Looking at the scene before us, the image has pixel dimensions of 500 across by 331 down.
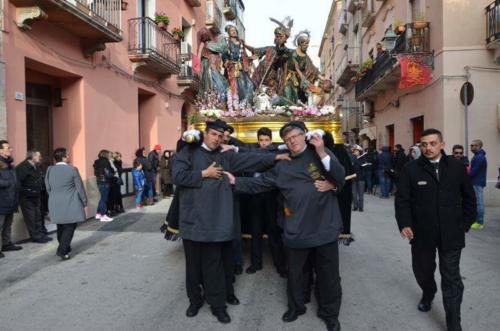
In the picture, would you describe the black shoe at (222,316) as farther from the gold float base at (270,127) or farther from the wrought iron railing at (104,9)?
the wrought iron railing at (104,9)

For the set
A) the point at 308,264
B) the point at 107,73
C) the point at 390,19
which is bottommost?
the point at 308,264

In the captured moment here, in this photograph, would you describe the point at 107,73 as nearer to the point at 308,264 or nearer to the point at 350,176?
the point at 350,176

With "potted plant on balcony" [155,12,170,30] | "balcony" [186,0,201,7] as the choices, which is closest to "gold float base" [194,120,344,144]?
"potted plant on balcony" [155,12,170,30]

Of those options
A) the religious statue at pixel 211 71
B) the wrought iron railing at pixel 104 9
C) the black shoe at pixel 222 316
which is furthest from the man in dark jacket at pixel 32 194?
the black shoe at pixel 222 316

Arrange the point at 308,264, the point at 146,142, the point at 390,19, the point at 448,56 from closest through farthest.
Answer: the point at 308,264 < the point at 448,56 < the point at 146,142 < the point at 390,19

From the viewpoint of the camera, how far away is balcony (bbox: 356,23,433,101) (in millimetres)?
12984

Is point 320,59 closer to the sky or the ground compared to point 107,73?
closer to the sky

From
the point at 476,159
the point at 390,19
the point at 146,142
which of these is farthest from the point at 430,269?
the point at 390,19

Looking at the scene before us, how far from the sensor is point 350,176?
536 cm

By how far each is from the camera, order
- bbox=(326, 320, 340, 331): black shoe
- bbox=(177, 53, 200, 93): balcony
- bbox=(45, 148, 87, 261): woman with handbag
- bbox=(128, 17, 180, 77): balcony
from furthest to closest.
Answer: bbox=(177, 53, 200, 93): balcony → bbox=(128, 17, 180, 77): balcony → bbox=(45, 148, 87, 261): woman with handbag → bbox=(326, 320, 340, 331): black shoe

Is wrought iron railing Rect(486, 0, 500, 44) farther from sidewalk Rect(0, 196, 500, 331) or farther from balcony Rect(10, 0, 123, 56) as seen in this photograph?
balcony Rect(10, 0, 123, 56)

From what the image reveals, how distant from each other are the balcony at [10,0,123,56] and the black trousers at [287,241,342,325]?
6413 mm

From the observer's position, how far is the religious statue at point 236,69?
7273 millimetres

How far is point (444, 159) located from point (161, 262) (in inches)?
156
